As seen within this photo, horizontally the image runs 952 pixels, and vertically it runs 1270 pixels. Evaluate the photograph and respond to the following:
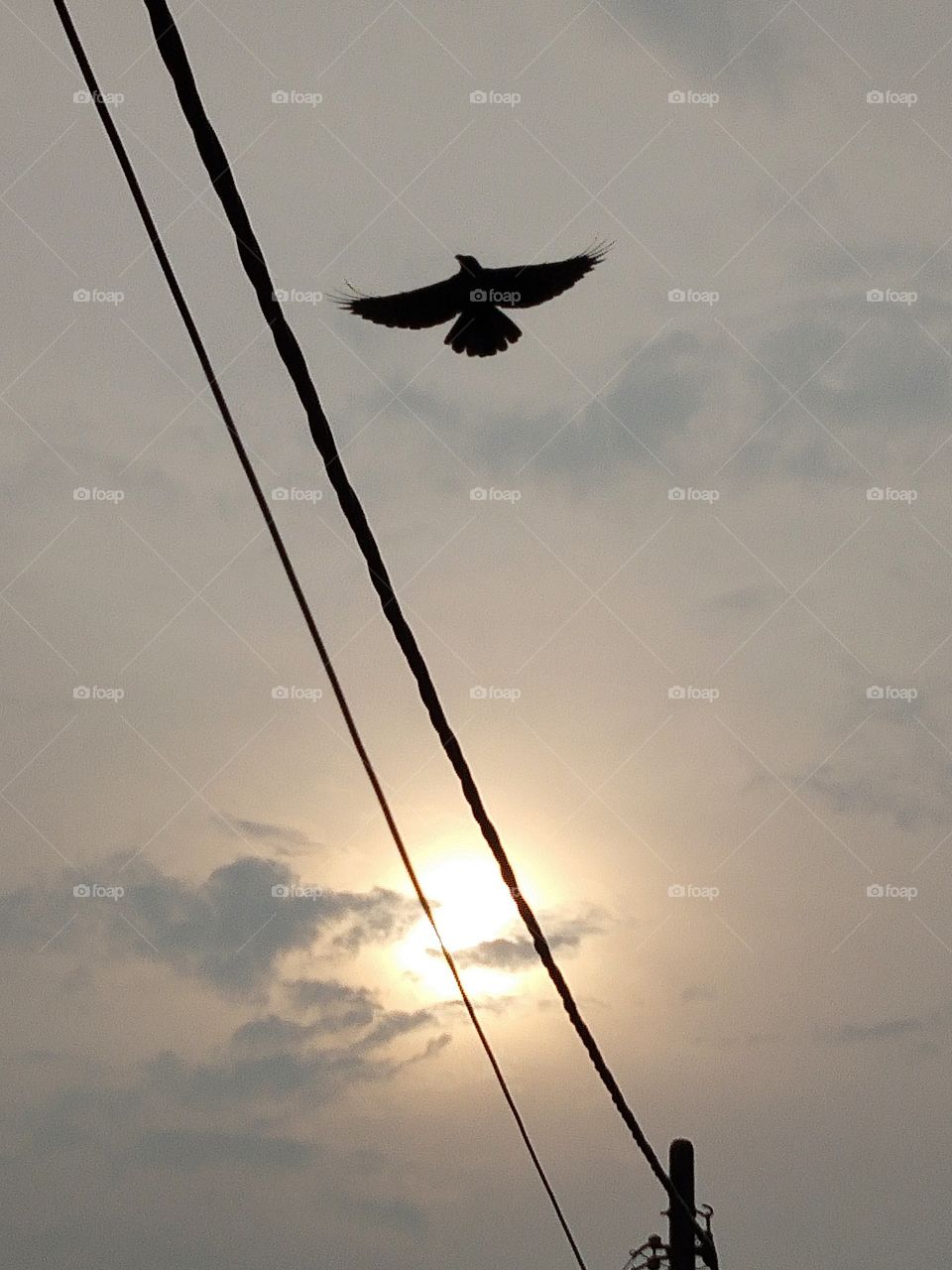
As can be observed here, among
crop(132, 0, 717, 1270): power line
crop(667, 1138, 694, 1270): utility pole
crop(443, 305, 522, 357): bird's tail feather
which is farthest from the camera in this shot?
crop(443, 305, 522, 357): bird's tail feather

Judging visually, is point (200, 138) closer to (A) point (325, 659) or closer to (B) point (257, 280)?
(B) point (257, 280)

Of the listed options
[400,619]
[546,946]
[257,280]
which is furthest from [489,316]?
[257,280]

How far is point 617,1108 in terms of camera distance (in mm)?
5859

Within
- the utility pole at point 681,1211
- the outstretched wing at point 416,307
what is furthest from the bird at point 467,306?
the utility pole at point 681,1211

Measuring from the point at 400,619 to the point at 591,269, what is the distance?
6.28 m

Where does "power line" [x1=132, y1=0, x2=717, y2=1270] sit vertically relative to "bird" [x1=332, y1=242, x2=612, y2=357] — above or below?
below

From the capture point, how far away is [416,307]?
28.0 feet

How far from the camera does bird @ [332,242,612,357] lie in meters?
8.27

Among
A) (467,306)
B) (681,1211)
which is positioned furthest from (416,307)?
(681,1211)

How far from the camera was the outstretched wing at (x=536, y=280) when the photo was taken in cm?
862

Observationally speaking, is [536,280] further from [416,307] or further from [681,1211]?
[681,1211]

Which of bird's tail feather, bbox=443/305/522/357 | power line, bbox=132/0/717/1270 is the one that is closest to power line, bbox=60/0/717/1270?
power line, bbox=132/0/717/1270

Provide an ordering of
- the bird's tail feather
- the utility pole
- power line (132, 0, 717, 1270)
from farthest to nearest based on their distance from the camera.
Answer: the bird's tail feather → the utility pole → power line (132, 0, 717, 1270)

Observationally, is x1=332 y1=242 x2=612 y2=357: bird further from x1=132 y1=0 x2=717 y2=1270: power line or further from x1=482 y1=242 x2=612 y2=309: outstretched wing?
x1=132 y1=0 x2=717 y2=1270: power line
